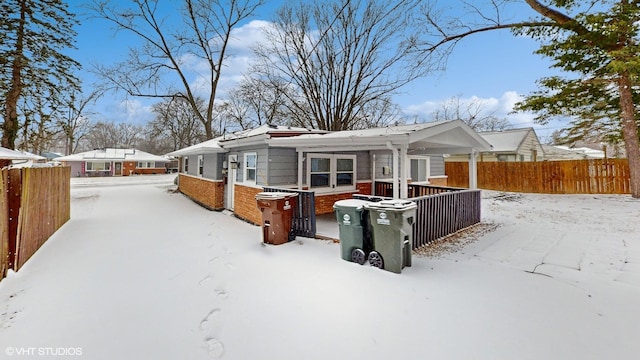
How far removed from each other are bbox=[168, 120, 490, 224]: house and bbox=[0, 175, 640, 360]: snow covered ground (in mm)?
2400

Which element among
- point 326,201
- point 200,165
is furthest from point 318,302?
point 200,165

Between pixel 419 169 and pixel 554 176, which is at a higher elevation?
pixel 419 169

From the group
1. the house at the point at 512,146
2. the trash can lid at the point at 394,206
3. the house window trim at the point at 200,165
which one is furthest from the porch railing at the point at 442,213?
the house at the point at 512,146

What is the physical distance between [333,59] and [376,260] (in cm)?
1688

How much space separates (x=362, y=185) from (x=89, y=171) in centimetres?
3650

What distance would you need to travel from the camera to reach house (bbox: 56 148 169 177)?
31406mm

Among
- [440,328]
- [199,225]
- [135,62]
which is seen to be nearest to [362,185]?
[199,225]

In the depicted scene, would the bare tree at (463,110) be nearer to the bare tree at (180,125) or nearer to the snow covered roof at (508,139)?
the snow covered roof at (508,139)

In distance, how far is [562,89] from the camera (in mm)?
11383

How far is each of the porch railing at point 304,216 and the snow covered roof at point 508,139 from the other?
64.7 ft

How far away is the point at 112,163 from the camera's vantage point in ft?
109

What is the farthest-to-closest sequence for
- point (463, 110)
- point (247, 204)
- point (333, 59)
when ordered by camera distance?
point (463, 110), point (333, 59), point (247, 204)

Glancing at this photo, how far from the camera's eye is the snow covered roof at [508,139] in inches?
829

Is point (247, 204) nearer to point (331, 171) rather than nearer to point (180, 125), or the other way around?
point (331, 171)
